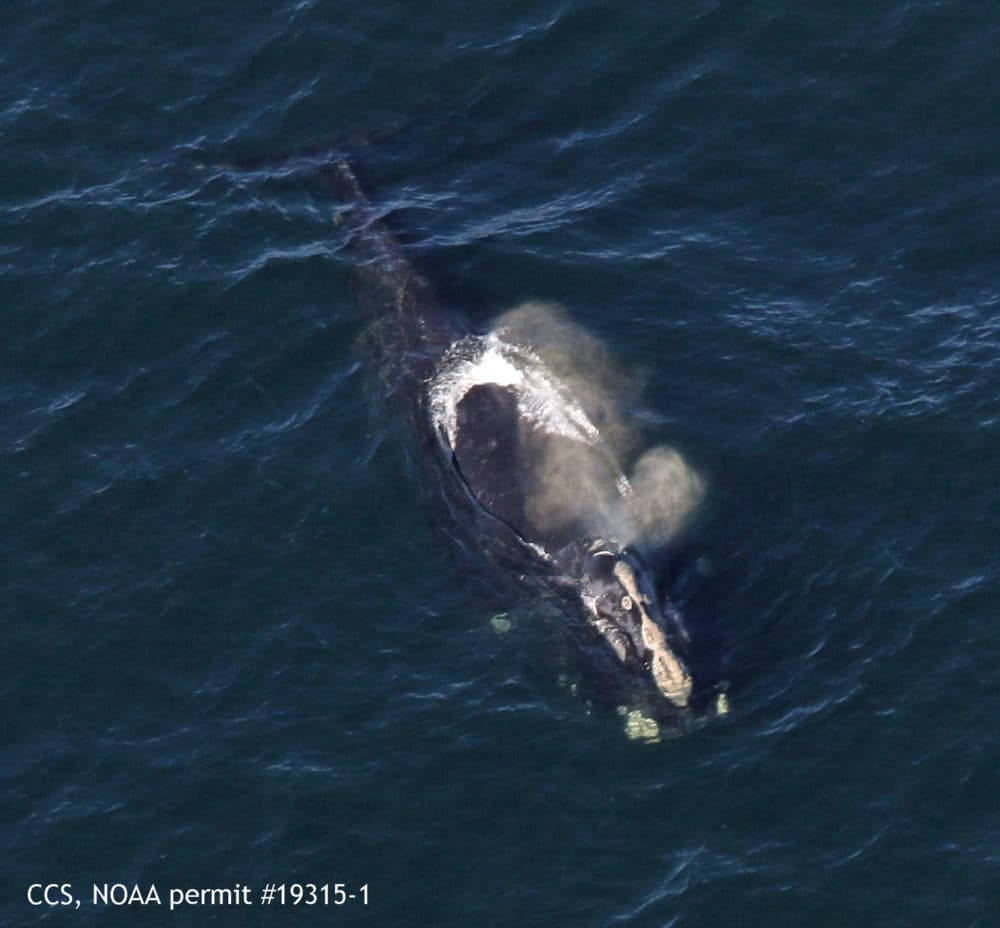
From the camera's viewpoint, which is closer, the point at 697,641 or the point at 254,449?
the point at 697,641

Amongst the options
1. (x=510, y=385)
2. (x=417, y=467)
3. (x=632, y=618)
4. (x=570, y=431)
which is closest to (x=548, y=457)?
(x=570, y=431)

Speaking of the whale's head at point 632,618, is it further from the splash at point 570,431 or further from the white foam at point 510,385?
the white foam at point 510,385

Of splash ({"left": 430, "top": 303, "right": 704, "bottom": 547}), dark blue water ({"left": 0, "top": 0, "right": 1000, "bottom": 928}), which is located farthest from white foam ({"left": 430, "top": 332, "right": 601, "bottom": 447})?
dark blue water ({"left": 0, "top": 0, "right": 1000, "bottom": 928})

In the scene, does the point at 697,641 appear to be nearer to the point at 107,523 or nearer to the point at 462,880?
the point at 462,880

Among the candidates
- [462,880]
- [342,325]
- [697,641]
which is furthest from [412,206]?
[462,880]

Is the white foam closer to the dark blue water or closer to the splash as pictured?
the splash

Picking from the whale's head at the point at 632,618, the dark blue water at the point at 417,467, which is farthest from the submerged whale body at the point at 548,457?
the dark blue water at the point at 417,467
